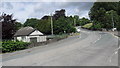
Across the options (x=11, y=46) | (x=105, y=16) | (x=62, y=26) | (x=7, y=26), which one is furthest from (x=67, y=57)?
(x=105, y=16)

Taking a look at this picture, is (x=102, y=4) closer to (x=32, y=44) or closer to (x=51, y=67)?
(x=32, y=44)

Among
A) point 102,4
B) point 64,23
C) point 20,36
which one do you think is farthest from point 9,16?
point 102,4

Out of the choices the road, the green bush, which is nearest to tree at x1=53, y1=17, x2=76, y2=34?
the green bush

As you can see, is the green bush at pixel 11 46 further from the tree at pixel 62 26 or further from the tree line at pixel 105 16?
the tree line at pixel 105 16

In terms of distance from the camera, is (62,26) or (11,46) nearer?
(11,46)

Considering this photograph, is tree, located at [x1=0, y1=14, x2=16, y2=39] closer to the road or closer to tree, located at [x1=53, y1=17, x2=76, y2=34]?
the road

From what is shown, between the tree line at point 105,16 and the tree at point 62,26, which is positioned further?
the tree line at point 105,16

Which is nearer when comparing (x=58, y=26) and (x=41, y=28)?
(x=58, y=26)

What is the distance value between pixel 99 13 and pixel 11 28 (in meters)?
62.3

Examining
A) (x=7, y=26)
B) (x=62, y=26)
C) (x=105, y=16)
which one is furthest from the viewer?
(x=105, y=16)

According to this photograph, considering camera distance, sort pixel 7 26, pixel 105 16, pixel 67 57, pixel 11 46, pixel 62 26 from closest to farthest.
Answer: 1. pixel 67 57
2. pixel 11 46
3. pixel 7 26
4. pixel 62 26
5. pixel 105 16

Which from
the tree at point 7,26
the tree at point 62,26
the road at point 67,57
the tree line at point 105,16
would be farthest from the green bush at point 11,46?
the tree line at point 105,16

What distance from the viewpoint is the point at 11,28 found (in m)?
30.3

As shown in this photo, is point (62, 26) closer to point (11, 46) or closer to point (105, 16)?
point (105, 16)
